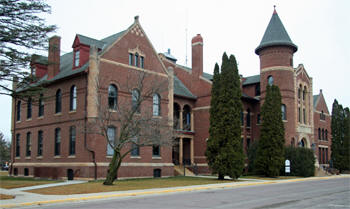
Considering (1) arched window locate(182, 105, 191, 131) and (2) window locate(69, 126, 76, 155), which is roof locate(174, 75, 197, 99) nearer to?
(1) arched window locate(182, 105, 191, 131)

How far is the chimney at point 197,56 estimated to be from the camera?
4284 cm

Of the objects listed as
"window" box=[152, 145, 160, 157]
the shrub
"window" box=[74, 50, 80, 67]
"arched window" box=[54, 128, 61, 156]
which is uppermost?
"window" box=[74, 50, 80, 67]

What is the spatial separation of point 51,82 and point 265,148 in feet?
69.1

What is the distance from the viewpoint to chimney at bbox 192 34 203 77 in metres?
42.8

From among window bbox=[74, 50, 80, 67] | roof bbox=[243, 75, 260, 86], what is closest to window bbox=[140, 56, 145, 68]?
window bbox=[74, 50, 80, 67]

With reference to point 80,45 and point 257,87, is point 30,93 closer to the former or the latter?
point 80,45

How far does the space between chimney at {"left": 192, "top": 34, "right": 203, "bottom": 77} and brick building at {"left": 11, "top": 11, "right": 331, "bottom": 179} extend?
23 millimetres

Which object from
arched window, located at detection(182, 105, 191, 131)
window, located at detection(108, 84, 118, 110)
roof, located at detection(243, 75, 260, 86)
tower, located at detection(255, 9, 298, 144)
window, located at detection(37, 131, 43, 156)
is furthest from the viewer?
roof, located at detection(243, 75, 260, 86)

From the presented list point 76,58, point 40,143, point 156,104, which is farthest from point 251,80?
point 40,143

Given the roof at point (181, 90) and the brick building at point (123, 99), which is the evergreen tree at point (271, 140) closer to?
the brick building at point (123, 99)

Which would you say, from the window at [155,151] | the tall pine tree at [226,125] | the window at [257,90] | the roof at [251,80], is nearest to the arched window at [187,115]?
the window at [155,151]

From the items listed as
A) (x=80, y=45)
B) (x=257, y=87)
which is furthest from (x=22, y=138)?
(x=257, y=87)

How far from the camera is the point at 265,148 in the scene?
36.4m

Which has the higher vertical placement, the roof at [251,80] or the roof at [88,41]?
the roof at [88,41]
